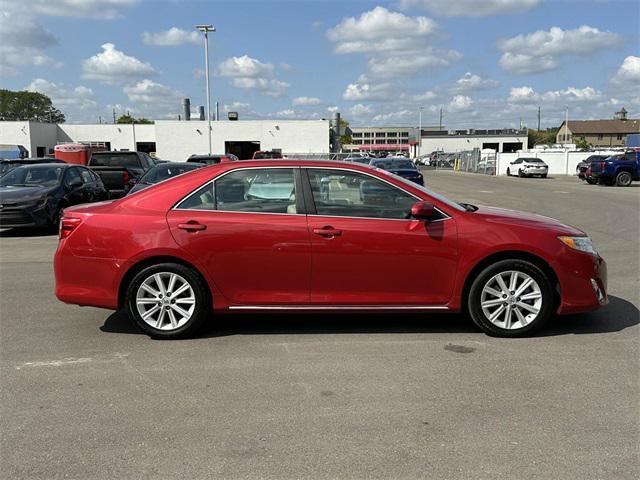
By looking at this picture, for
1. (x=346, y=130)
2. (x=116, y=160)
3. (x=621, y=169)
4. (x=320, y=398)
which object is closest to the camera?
(x=320, y=398)

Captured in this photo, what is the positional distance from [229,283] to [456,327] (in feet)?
7.35

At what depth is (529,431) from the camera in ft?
11.5

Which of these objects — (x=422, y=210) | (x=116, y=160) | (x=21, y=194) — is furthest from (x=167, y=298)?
(x=116, y=160)

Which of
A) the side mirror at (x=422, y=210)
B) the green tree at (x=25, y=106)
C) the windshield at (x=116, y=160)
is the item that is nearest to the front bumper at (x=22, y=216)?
the windshield at (x=116, y=160)

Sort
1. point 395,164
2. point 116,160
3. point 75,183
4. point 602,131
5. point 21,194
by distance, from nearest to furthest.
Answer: point 21,194, point 75,183, point 116,160, point 395,164, point 602,131

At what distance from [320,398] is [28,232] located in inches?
434

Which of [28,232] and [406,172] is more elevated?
[406,172]

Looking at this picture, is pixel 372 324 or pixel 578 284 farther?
pixel 372 324

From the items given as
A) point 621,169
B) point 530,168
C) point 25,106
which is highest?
point 25,106

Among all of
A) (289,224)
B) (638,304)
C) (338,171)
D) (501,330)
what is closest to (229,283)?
(289,224)

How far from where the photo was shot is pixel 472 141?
113 m

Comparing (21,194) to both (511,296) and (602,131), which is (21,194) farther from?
(602,131)

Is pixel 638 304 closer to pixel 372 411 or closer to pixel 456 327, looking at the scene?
pixel 456 327

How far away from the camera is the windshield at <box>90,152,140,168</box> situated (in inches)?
798
